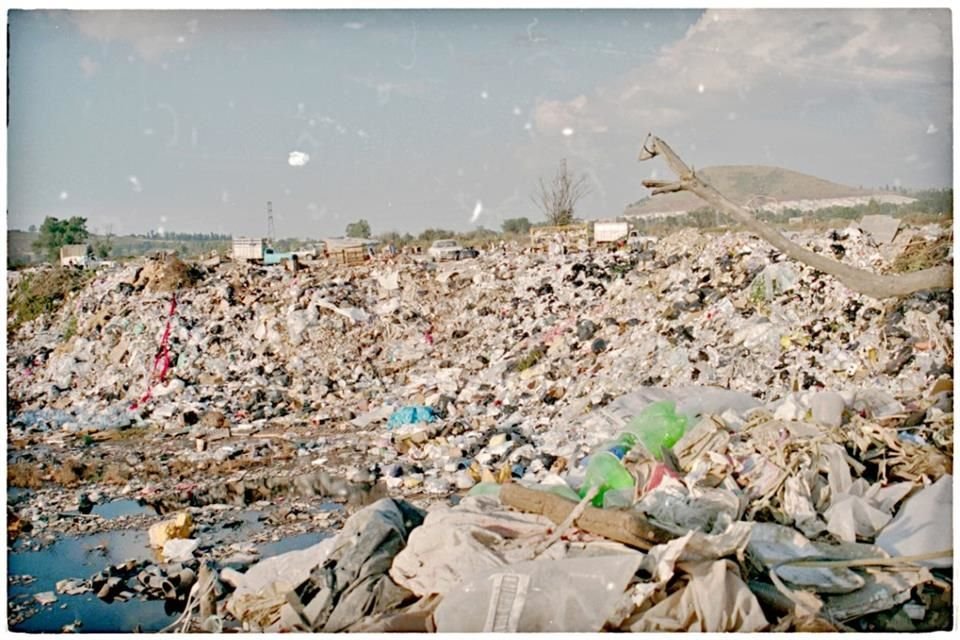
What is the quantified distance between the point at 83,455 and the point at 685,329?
4.45m

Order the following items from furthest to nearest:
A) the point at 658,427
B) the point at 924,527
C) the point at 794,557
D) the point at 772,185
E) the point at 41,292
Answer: the point at 41,292
the point at 772,185
the point at 658,427
the point at 924,527
the point at 794,557

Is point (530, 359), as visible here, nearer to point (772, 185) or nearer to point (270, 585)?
point (772, 185)

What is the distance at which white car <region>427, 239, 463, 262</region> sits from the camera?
10633 millimetres

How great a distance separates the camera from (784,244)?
334cm

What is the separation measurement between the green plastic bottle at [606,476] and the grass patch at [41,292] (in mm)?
7805

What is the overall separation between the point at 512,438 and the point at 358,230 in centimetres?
520

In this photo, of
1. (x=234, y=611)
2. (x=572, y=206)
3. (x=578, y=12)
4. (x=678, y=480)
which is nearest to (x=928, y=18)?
(x=578, y=12)

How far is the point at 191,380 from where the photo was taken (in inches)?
320

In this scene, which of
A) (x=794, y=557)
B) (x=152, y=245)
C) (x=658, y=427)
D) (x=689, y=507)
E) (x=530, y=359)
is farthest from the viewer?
(x=152, y=245)

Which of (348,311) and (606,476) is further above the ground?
(348,311)

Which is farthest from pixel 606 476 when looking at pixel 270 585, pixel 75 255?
pixel 75 255

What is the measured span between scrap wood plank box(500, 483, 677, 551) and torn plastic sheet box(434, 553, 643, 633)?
13 centimetres

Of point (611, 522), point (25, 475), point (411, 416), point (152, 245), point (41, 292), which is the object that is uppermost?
point (152, 245)

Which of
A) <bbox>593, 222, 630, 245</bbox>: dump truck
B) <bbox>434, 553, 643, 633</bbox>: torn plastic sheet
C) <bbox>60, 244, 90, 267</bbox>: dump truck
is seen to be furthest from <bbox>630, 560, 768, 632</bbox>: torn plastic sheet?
<bbox>60, 244, 90, 267</bbox>: dump truck
